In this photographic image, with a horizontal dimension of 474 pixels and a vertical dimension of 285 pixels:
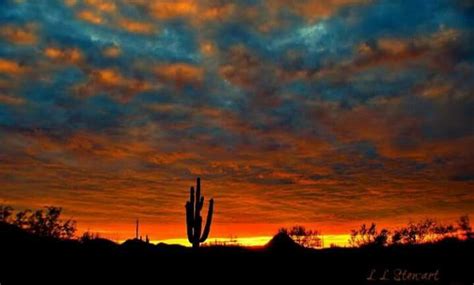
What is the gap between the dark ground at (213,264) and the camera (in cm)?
1806

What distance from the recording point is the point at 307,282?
2005 centimetres

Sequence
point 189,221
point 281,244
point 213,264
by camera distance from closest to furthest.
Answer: point 213,264 < point 281,244 < point 189,221

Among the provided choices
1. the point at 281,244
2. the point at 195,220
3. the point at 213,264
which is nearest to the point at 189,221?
the point at 195,220

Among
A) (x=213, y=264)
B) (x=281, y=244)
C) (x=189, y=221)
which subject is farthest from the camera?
(x=189, y=221)

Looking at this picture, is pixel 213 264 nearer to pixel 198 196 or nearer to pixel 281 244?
pixel 281 244

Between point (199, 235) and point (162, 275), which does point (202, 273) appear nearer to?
point (162, 275)

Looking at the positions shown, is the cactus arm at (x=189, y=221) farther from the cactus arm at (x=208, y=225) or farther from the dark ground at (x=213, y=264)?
the dark ground at (x=213, y=264)

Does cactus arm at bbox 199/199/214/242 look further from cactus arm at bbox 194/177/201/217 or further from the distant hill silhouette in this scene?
the distant hill silhouette

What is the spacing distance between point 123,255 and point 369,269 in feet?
35.3

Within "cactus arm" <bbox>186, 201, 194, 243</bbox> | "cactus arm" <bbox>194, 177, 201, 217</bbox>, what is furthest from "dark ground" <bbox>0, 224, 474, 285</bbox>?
"cactus arm" <bbox>194, 177, 201, 217</bbox>

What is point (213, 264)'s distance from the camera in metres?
21.3

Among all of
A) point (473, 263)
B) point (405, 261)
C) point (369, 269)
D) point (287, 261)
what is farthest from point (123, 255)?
point (473, 263)

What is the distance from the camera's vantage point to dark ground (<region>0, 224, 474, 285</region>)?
18062mm

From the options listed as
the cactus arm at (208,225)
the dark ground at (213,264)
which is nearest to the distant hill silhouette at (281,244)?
the dark ground at (213,264)
